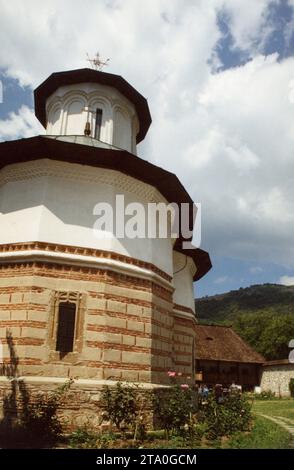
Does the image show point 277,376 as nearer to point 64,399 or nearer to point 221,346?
point 221,346

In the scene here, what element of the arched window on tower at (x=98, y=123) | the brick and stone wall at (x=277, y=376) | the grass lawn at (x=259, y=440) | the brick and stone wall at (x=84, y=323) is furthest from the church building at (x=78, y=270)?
the brick and stone wall at (x=277, y=376)

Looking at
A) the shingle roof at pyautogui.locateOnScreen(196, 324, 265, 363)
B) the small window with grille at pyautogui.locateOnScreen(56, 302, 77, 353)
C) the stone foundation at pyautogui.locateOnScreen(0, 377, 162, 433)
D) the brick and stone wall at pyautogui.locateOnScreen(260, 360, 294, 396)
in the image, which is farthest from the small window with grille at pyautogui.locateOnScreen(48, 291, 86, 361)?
A: the brick and stone wall at pyautogui.locateOnScreen(260, 360, 294, 396)

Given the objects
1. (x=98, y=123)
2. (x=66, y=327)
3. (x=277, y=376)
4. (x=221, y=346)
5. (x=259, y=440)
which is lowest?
(x=259, y=440)

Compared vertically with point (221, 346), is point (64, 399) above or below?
below

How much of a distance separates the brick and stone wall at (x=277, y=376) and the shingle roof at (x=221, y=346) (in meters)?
1.03

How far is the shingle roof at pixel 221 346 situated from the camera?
102 feet

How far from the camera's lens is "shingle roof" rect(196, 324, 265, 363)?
102 ft

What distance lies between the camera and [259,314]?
62344 mm

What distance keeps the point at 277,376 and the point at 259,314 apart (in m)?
31.9

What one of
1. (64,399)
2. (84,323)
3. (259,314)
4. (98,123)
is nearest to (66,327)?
(84,323)

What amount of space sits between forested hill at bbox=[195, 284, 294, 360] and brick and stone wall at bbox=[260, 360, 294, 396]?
15.8m

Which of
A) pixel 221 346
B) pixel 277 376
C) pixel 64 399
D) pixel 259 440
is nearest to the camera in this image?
pixel 64 399

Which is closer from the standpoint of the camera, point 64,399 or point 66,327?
point 64,399

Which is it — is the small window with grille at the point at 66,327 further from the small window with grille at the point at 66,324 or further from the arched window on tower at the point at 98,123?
the arched window on tower at the point at 98,123
